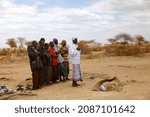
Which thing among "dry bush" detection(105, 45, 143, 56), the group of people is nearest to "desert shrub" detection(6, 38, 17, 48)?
"dry bush" detection(105, 45, 143, 56)

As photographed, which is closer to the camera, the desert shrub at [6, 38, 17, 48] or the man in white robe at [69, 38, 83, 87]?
the man in white robe at [69, 38, 83, 87]

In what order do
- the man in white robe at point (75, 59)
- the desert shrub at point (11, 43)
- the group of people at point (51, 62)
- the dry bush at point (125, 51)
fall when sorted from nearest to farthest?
the group of people at point (51, 62)
the man in white robe at point (75, 59)
the dry bush at point (125, 51)
the desert shrub at point (11, 43)

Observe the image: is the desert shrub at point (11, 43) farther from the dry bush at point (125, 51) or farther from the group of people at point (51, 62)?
the group of people at point (51, 62)

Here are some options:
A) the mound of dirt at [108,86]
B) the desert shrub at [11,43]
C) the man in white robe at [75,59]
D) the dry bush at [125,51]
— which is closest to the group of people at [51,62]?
the man in white robe at [75,59]

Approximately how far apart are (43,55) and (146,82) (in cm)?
415

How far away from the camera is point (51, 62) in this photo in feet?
55.4

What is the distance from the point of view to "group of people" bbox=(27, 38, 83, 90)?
15.4 m

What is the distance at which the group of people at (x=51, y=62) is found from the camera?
1543cm

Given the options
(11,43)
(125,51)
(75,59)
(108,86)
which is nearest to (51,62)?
(75,59)

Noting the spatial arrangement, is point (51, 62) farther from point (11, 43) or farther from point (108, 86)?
point (11, 43)

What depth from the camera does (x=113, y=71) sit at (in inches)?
835

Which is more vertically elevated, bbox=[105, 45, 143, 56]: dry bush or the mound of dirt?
bbox=[105, 45, 143, 56]: dry bush

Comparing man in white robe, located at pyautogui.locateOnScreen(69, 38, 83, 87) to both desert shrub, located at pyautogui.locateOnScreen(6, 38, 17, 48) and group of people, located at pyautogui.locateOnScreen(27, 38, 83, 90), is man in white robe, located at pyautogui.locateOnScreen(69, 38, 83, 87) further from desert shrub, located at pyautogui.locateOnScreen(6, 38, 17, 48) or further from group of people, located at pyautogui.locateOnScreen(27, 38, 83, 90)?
desert shrub, located at pyautogui.locateOnScreen(6, 38, 17, 48)

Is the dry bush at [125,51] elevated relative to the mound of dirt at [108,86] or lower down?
elevated
